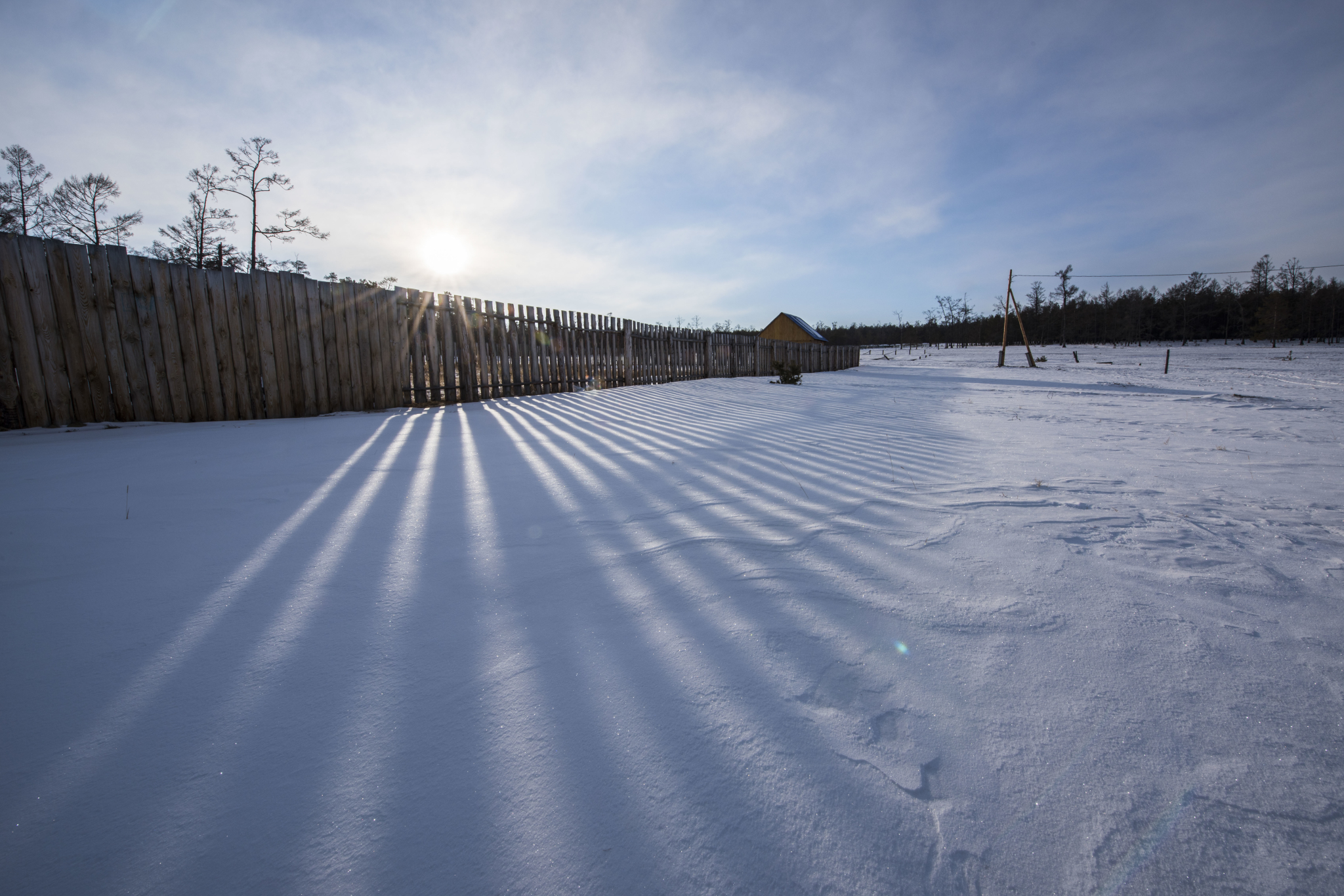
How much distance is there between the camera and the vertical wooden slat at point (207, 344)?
4.84m

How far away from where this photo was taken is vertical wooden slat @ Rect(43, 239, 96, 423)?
4.12m

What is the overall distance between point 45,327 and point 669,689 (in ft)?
19.8

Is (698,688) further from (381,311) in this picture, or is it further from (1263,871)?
(381,311)

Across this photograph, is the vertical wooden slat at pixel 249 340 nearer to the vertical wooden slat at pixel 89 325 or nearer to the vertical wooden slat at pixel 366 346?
the vertical wooden slat at pixel 89 325

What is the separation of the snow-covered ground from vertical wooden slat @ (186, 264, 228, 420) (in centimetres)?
242

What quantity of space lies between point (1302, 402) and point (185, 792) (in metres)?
12.3

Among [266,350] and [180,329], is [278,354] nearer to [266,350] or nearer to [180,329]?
[266,350]

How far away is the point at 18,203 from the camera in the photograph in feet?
51.4

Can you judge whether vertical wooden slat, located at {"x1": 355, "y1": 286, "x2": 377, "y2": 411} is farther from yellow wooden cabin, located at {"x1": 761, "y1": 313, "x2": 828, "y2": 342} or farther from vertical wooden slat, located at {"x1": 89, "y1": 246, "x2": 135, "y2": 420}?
yellow wooden cabin, located at {"x1": 761, "y1": 313, "x2": 828, "y2": 342}

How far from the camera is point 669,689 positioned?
122 cm

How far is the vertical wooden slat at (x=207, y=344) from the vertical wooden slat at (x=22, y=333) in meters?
0.98

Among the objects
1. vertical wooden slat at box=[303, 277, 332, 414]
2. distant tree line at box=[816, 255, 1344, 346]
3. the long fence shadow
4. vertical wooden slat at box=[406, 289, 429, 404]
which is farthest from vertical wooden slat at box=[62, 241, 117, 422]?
distant tree line at box=[816, 255, 1344, 346]

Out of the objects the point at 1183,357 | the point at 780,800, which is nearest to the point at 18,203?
the point at 780,800

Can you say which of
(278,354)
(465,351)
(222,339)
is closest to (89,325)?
(222,339)
